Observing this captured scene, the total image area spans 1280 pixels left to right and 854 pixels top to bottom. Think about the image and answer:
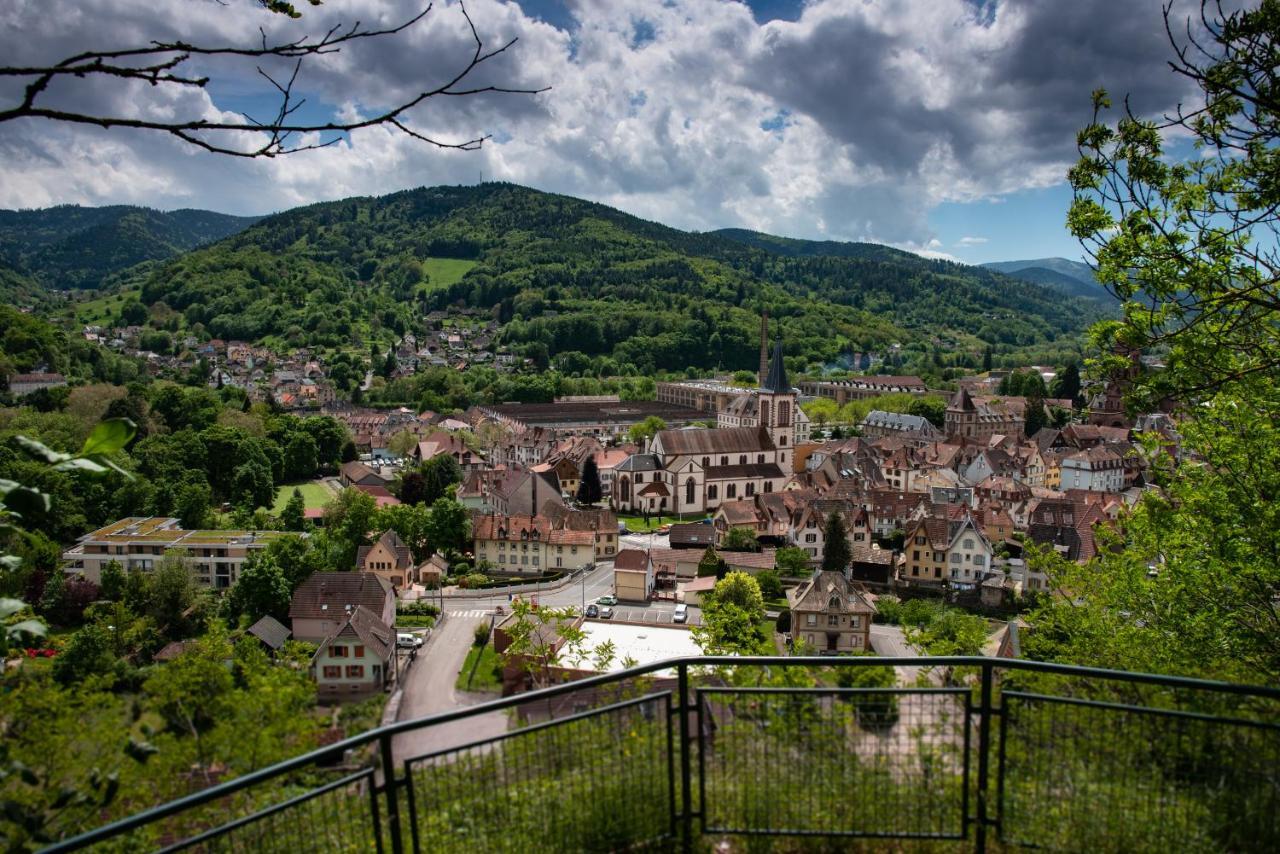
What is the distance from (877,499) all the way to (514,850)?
34140 mm

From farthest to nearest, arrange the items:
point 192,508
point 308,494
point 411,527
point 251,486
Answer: point 308,494 < point 251,486 < point 192,508 < point 411,527

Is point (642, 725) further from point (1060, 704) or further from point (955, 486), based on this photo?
point (955, 486)

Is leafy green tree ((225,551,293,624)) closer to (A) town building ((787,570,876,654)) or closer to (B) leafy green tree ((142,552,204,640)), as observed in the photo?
(B) leafy green tree ((142,552,204,640))

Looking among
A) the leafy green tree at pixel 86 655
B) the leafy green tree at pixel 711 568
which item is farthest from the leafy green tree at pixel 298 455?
the leafy green tree at pixel 711 568

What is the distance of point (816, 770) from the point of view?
3686 millimetres

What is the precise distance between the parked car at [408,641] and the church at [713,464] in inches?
754

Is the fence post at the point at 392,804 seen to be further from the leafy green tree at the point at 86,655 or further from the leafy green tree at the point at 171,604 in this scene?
the leafy green tree at the point at 171,604

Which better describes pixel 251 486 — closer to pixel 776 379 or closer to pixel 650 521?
pixel 650 521

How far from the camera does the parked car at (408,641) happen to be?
22.5 metres

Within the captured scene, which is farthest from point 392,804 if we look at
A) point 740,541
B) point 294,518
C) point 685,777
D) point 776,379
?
point 776,379

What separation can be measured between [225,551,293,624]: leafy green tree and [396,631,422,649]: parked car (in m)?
3.60

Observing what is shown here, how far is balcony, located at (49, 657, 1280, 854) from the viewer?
3109 mm

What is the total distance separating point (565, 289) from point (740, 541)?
9654 centimetres

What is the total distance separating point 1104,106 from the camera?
6523 mm
